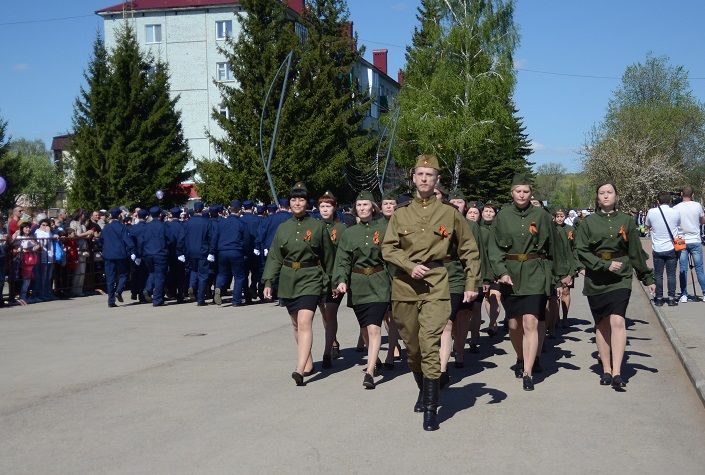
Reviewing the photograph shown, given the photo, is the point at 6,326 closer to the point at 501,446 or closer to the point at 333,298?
the point at 333,298

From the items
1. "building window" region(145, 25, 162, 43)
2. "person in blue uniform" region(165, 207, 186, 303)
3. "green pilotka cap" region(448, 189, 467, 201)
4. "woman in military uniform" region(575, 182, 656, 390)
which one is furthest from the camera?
"building window" region(145, 25, 162, 43)

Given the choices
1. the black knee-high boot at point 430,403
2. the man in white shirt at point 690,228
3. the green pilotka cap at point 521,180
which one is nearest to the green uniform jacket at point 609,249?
the green pilotka cap at point 521,180

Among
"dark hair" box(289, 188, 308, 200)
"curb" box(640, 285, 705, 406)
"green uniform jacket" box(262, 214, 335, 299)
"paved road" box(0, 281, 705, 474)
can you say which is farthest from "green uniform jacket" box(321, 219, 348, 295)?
"curb" box(640, 285, 705, 406)

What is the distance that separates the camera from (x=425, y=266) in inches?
280

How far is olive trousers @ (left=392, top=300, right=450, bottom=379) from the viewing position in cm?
702

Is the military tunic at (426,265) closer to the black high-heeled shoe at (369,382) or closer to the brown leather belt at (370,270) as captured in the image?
the black high-heeled shoe at (369,382)

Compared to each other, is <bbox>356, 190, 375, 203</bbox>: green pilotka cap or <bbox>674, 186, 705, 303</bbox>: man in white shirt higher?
<bbox>356, 190, 375, 203</bbox>: green pilotka cap

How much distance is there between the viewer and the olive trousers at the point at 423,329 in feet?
23.0

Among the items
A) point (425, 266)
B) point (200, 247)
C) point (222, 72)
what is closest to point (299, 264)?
point (425, 266)

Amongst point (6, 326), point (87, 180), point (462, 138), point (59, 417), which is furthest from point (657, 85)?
point (59, 417)

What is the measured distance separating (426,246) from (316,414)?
1711mm

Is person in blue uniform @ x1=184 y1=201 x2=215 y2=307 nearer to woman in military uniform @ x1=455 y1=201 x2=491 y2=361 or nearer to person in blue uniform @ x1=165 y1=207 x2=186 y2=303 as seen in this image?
person in blue uniform @ x1=165 y1=207 x2=186 y2=303

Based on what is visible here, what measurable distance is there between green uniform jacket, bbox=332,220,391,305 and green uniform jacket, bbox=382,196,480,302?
1.75 meters

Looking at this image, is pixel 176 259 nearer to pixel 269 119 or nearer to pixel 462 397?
pixel 462 397
